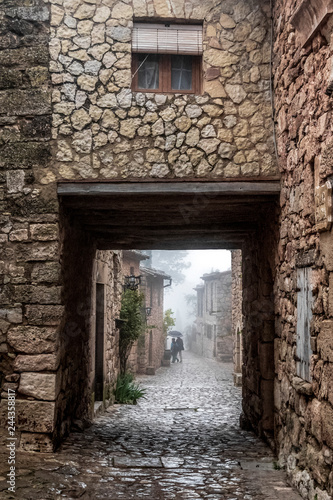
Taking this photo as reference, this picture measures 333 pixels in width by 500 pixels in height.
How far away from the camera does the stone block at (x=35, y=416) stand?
528cm

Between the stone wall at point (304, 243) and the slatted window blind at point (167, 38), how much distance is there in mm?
822

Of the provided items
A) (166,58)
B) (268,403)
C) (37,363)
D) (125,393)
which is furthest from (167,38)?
(125,393)

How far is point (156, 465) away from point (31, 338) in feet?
5.66

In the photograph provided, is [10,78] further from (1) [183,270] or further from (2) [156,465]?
(1) [183,270]

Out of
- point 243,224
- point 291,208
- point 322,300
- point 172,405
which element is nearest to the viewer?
point 322,300

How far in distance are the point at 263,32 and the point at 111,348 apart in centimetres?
668

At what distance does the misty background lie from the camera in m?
53.9

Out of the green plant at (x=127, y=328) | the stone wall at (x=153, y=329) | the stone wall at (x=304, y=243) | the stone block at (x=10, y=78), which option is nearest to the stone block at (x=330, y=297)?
the stone wall at (x=304, y=243)

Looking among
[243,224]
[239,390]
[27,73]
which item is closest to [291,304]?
[243,224]

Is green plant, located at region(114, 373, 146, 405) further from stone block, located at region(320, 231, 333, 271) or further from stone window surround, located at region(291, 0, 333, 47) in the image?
stone window surround, located at region(291, 0, 333, 47)

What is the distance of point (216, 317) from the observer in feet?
86.7

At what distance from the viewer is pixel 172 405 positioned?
1029cm

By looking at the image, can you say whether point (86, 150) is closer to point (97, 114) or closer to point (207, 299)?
point (97, 114)

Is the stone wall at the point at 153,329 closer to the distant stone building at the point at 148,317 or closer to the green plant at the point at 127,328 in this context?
the distant stone building at the point at 148,317
